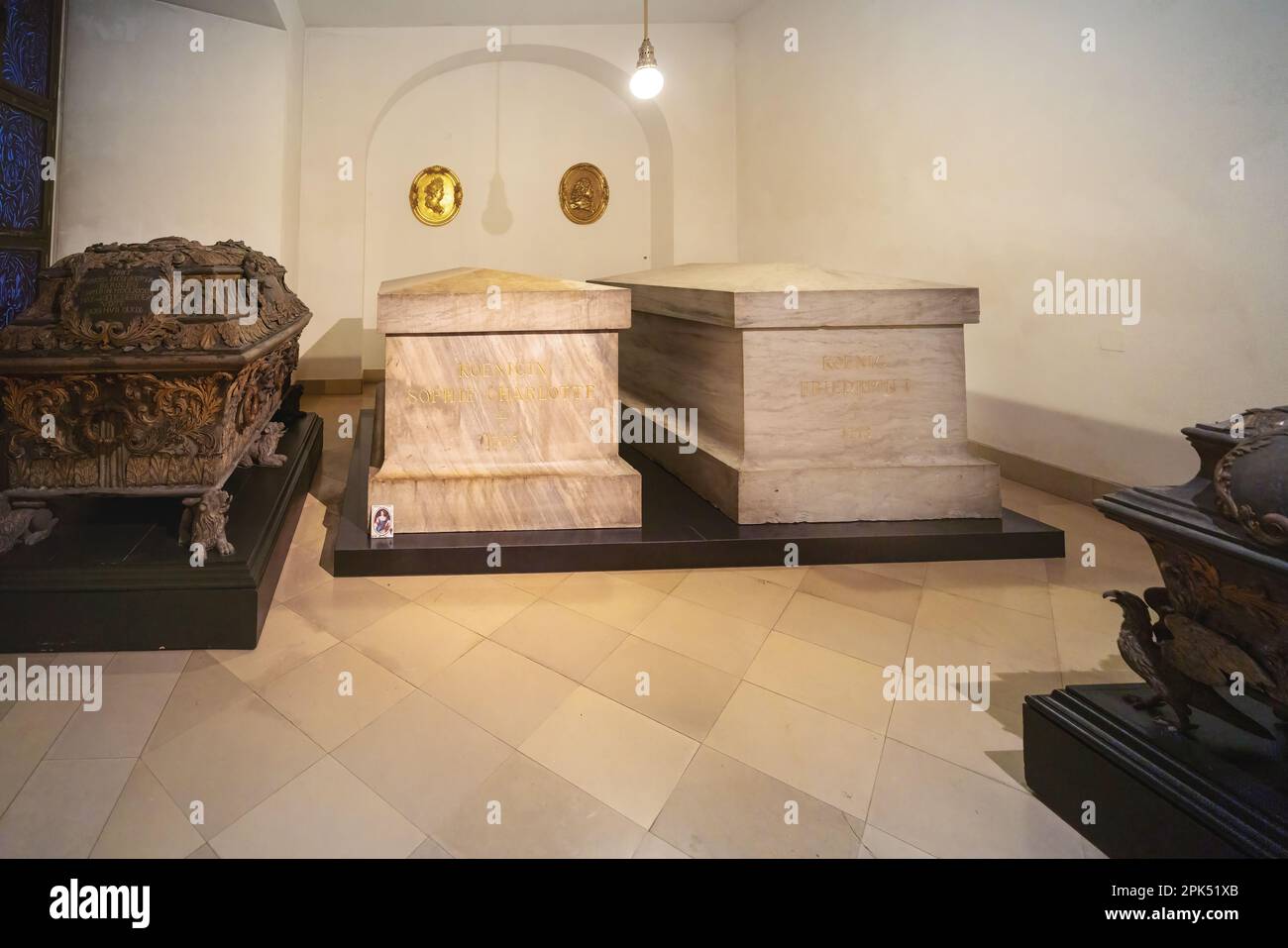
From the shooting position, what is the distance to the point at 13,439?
2078mm

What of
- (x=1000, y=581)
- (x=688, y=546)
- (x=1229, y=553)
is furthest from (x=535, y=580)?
→ (x=1229, y=553)

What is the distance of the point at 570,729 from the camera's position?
5.16ft

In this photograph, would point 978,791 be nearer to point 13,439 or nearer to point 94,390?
point 94,390

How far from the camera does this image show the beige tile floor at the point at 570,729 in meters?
1.25

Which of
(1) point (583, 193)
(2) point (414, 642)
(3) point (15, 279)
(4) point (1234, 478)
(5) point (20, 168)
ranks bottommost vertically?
(2) point (414, 642)

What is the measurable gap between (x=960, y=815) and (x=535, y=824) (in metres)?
0.81

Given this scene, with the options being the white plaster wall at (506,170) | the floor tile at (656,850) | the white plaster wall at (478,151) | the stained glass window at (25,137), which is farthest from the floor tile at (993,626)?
the white plaster wall at (506,170)

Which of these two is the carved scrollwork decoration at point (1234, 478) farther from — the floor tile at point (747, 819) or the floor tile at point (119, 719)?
the floor tile at point (119, 719)

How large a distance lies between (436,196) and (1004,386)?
18.2 ft

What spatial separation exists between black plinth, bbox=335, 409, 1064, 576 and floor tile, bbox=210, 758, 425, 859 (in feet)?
3.69

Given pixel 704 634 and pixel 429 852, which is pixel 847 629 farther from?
pixel 429 852

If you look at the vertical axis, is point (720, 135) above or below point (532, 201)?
above
